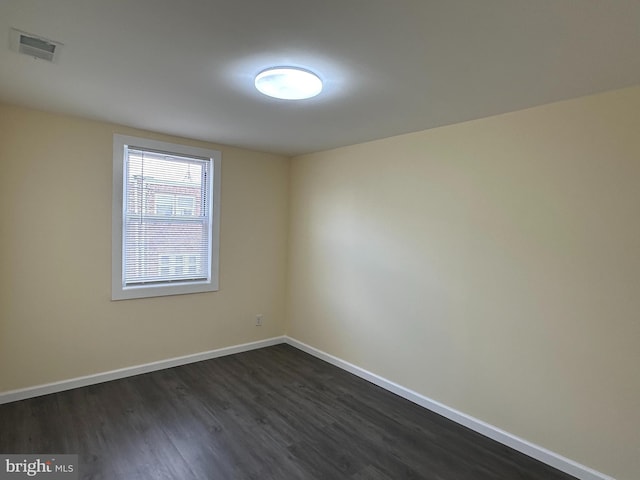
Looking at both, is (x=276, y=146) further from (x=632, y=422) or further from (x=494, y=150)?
(x=632, y=422)

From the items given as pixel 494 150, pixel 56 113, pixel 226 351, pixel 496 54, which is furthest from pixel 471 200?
pixel 56 113

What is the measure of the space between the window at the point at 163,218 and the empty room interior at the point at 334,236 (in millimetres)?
22

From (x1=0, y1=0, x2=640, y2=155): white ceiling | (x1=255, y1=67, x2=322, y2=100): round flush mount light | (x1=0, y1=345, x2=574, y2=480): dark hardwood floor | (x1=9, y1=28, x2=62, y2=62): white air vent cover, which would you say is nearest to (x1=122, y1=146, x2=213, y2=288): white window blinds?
(x1=0, y1=0, x2=640, y2=155): white ceiling

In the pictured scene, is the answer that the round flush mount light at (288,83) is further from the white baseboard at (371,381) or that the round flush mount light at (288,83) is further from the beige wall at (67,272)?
the white baseboard at (371,381)

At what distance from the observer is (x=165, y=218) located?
362cm

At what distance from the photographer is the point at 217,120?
2.96 metres

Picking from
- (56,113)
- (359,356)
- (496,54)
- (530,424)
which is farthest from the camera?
(359,356)

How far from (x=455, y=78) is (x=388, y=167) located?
4.54ft

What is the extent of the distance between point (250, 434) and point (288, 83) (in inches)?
93.7

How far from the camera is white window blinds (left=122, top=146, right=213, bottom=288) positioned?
3.40m

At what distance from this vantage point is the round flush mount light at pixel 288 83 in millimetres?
1941

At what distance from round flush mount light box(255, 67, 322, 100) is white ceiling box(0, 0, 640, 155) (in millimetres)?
52

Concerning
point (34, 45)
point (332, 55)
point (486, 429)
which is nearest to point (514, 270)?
point (486, 429)

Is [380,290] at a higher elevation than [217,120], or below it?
below
